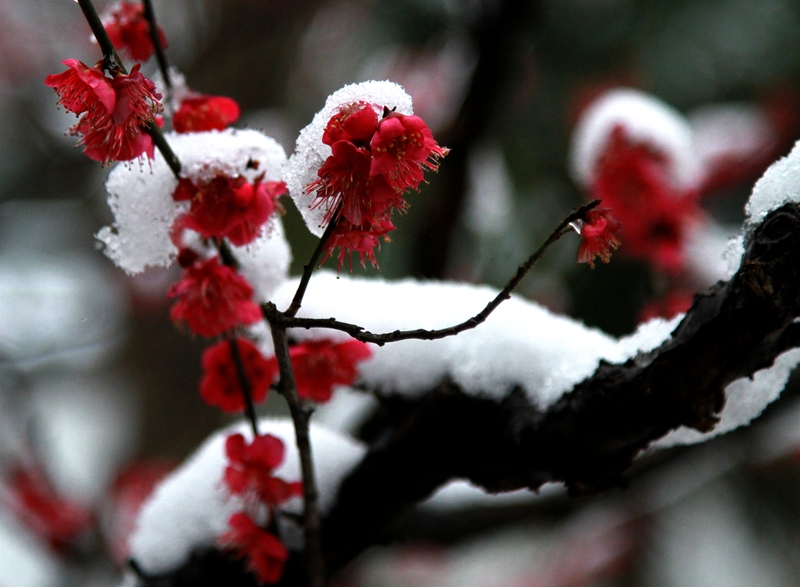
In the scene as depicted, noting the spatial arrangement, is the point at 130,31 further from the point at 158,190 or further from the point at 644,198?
the point at 644,198

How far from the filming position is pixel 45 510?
2.08 meters

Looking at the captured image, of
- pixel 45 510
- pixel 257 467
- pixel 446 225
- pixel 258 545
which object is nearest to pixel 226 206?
pixel 257 467

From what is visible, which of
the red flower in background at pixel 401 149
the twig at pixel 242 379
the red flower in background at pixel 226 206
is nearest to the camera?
the red flower in background at pixel 401 149

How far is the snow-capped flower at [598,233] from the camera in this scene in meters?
0.60

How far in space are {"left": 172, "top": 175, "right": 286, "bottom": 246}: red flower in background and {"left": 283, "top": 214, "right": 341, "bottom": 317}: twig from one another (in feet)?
0.36

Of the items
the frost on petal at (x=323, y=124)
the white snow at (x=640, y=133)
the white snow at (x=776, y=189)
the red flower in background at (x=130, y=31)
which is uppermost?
the white snow at (x=640, y=133)

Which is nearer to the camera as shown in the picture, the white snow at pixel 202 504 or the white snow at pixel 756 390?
the white snow at pixel 756 390

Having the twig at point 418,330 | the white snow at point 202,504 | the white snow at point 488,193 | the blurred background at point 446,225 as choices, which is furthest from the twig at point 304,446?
the white snow at point 488,193

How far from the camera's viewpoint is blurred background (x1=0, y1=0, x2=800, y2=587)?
202cm

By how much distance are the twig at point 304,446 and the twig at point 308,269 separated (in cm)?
2

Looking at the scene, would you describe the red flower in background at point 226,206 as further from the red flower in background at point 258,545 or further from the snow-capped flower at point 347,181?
the red flower in background at point 258,545

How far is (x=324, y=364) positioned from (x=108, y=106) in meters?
0.39

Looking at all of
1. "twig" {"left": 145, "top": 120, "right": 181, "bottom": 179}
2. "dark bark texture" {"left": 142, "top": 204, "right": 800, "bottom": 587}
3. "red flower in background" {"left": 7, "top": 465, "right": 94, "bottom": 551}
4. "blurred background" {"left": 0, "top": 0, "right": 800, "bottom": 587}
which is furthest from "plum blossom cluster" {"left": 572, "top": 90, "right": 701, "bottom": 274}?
"red flower in background" {"left": 7, "top": 465, "right": 94, "bottom": 551}

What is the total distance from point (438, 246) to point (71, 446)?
2854 mm
